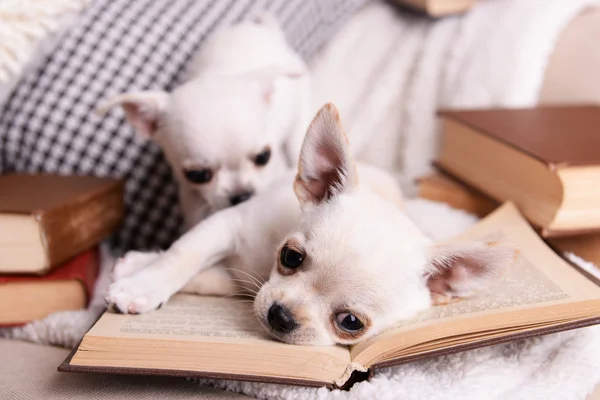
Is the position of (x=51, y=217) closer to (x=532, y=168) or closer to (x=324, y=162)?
(x=324, y=162)

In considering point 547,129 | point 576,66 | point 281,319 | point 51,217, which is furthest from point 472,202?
point 51,217

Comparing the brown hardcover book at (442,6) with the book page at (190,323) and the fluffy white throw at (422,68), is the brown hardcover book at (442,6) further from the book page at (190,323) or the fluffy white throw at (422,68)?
the book page at (190,323)

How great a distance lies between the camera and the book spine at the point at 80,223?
1172 millimetres

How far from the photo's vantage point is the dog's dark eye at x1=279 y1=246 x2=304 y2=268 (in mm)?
→ 1002

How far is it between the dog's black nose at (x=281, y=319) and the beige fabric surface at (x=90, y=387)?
124 mm

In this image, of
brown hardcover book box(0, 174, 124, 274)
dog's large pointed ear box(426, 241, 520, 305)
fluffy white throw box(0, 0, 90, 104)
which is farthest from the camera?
fluffy white throw box(0, 0, 90, 104)

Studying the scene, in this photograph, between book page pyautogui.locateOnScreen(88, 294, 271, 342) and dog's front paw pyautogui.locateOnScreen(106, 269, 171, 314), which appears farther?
dog's front paw pyautogui.locateOnScreen(106, 269, 171, 314)

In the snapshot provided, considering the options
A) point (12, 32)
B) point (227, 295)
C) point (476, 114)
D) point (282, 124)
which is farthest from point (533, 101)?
point (12, 32)

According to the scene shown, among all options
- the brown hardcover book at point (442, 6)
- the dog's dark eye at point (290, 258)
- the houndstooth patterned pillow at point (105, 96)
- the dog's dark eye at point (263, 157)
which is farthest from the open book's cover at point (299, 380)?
the brown hardcover book at point (442, 6)

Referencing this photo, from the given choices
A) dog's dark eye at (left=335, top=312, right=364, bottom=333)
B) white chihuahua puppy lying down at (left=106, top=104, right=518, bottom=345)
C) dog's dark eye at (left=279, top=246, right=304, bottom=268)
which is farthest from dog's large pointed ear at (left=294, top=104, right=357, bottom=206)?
dog's dark eye at (left=335, top=312, right=364, bottom=333)

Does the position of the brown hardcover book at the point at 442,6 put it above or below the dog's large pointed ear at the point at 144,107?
above

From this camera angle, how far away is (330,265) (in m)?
0.95

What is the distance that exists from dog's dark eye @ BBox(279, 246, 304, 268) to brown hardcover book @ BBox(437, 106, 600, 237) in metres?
0.56

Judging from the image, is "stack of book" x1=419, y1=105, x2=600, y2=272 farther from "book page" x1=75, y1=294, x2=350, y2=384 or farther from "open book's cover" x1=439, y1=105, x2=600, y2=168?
"book page" x1=75, y1=294, x2=350, y2=384
